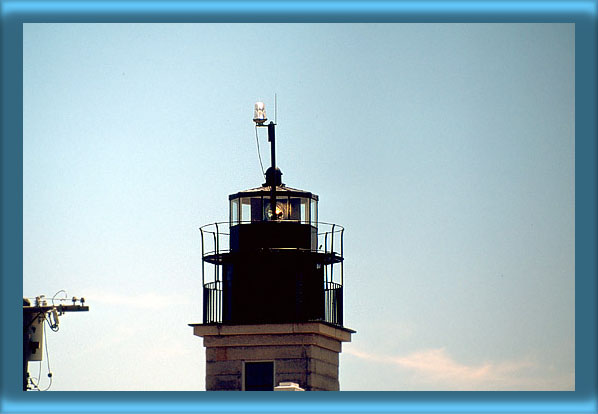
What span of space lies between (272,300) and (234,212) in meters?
2.37

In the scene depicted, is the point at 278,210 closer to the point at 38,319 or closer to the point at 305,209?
the point at 305,209

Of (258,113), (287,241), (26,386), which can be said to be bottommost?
(26,386)

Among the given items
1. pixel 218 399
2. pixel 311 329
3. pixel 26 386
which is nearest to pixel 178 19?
pixel 218 399

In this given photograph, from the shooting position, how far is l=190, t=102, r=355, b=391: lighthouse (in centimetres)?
4075

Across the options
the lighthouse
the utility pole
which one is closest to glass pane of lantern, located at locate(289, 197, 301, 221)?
the lighthouse

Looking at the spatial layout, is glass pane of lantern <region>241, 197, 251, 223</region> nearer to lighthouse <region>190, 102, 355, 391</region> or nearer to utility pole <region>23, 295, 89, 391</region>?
lighthouse <region>190, 102, 355, 391</region>

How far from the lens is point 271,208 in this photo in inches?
1639

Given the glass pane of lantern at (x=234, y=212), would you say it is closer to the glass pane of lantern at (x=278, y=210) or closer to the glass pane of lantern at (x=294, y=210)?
the glass pane of lantern at (x=278, y=210)

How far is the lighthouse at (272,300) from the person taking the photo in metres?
40.8

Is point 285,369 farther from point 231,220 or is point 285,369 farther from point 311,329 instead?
point 231,220

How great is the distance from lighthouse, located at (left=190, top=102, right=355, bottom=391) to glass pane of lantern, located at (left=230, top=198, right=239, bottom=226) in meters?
0.01

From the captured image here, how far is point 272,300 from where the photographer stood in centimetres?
4144

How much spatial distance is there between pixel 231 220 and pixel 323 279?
8.75ft

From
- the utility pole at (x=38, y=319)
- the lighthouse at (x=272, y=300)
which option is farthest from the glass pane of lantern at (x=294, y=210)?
the utility pole at (x=38, y=319)
